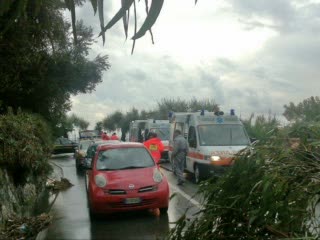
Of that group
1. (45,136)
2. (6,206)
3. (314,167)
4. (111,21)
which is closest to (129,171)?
(6,206)

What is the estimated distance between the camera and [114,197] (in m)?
10.3

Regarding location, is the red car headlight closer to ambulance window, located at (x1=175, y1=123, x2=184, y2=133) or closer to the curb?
the curb

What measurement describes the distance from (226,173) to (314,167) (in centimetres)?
61

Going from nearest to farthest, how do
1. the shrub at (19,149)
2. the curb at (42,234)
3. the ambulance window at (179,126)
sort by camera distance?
the curb at (42,234) < the shrub at (19,149) < the ambulance window at (179,126)

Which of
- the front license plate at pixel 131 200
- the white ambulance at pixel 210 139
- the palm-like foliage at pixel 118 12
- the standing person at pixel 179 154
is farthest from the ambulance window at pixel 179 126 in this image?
the palm-like foliage at pixel 118 12

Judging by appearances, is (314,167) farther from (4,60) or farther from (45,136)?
(4,60)

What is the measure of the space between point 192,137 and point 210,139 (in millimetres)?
737

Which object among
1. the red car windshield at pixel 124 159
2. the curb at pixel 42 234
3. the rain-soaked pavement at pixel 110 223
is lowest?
the rain-soaked pavement at pixel 110 223

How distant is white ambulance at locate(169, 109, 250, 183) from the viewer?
15578 mm

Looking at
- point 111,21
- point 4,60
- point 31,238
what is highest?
point 4,60

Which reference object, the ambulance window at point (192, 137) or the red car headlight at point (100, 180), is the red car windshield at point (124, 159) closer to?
the red car headlight at point (100, 180)

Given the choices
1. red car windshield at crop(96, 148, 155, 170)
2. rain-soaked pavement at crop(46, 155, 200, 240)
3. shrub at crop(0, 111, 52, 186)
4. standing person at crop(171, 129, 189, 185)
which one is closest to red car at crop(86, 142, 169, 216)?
red car windshield at crop(96, 148, 155, 170)

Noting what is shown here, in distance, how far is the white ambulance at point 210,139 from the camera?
15578 millimetres

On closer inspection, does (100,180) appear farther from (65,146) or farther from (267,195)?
(65,146)
